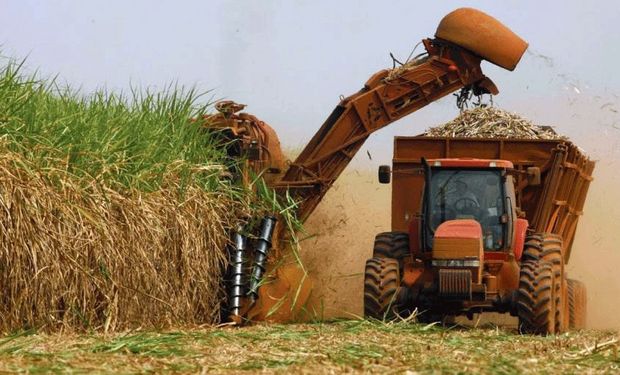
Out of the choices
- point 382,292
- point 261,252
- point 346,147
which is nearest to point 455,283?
point 382,292

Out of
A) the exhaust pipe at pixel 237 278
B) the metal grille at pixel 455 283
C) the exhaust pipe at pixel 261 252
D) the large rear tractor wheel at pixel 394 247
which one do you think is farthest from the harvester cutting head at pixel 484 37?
the exhaust pipe at pixel 237 278

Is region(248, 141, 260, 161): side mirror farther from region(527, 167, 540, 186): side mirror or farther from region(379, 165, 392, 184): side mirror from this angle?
region(527, 167, 540, 186): side mirror

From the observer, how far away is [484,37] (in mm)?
15328

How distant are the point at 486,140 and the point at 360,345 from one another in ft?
16.7

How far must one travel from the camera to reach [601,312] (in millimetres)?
17828

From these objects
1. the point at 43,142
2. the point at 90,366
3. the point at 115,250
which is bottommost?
the point at 90,366

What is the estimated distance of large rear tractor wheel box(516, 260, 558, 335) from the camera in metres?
13.1

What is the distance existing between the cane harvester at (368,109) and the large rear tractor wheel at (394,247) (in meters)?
1.22

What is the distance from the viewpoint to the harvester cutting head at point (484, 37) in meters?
15.3

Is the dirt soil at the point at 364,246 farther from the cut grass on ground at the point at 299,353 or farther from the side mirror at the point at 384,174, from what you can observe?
the cut grass on ground at the point at 299,353

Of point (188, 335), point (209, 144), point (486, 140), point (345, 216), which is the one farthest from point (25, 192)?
point (345, 216)

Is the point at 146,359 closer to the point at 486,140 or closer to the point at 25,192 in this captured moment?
the point at 25,192

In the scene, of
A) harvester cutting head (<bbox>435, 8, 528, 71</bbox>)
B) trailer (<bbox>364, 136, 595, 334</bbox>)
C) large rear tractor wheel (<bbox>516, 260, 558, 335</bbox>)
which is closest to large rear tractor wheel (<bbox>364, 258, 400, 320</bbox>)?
trailer (<bbox>364, 136, 595, 334</bbox>)

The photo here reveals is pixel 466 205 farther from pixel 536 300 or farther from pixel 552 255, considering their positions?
pixel 536 300
